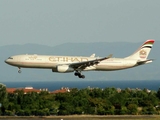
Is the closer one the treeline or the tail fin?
the tail fin

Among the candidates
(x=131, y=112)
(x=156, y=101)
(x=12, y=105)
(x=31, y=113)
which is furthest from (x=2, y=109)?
(x=156, y=101)

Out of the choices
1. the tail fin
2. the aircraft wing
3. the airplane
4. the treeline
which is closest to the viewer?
the airplane

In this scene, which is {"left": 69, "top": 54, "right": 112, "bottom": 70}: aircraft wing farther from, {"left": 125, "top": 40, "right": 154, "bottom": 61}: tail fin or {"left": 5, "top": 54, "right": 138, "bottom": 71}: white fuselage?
{"left": 125, "top": 40, "right": 154, "bottom": 61}: tail fin

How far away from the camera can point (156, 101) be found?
116875mm

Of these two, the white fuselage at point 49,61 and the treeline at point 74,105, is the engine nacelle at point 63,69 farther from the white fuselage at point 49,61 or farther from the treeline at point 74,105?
the treeline at point 74,105

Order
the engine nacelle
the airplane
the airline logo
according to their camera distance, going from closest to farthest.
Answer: the airplane < the engine nacelle < the airline logo

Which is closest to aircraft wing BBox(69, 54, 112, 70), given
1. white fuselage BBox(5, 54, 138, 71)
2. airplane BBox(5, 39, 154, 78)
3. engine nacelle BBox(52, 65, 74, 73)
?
airplane BBox(5, 39, 154, 78)

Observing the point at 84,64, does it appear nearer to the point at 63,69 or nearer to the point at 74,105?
the point at 63,69

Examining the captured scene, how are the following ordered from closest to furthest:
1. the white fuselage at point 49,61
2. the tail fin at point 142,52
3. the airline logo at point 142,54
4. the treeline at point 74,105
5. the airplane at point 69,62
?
1. the white fuselage at point 49,61
2. the airplane at point 69,62
3. the tail fin at point 142,52
4. the airline logo at point 142,54
5. the treeline at point 74,105

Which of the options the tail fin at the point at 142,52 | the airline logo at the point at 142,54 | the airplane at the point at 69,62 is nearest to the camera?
the airplane at the point at 69,62

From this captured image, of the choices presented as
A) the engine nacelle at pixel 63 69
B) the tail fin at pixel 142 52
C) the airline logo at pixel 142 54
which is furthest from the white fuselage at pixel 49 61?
the airline logo at pixel 142 54

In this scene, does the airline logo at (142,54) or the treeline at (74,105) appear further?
the treeline at (74,105)

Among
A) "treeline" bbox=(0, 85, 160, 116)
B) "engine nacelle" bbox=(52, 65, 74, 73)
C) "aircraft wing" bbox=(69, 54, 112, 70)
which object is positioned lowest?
"treeline" bbox=(0, 85, 160, 116)

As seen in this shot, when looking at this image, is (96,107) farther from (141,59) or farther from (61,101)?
(141,59)
